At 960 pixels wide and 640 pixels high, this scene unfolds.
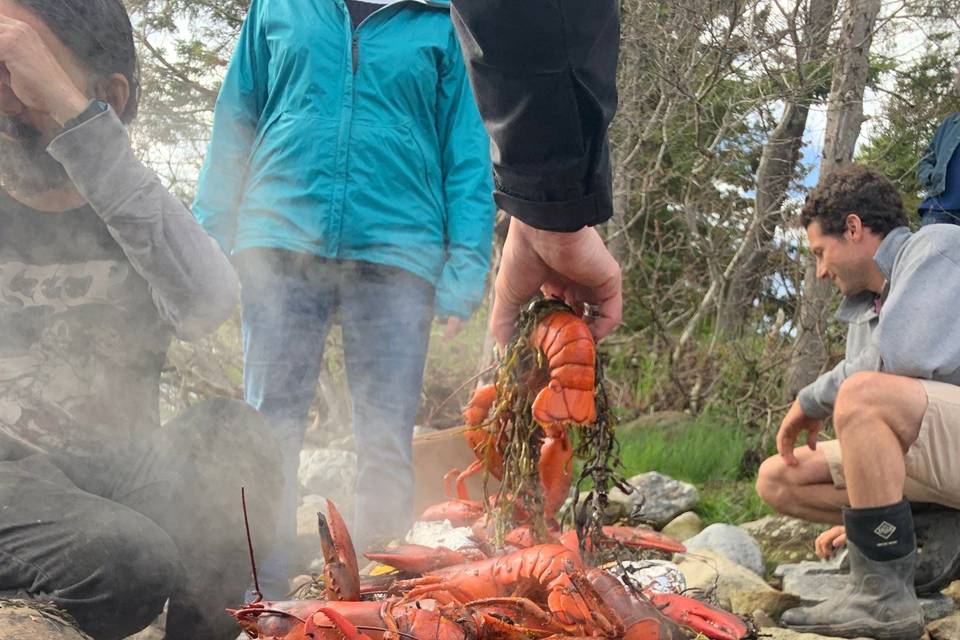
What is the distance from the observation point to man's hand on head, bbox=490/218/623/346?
6.23ft

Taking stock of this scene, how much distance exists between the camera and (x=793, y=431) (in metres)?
5.16

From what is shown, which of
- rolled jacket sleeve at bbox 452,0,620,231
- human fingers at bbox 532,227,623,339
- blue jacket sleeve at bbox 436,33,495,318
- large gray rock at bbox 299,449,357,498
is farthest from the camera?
large gray rock at bbox 299,449,357,498

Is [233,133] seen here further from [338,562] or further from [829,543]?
[829,543]

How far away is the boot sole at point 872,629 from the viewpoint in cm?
411

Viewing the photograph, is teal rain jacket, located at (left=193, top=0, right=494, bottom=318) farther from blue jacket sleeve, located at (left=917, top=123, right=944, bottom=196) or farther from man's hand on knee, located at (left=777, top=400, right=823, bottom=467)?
blue jacket sleeve, located at (left=917, top=123, right=944, bottom=196)

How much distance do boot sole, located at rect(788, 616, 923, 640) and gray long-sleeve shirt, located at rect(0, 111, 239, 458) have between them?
288 cm

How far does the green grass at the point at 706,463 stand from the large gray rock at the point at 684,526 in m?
0.26

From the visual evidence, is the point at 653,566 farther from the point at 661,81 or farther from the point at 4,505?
the point at 661,81

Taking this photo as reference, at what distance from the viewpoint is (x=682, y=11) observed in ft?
21.3

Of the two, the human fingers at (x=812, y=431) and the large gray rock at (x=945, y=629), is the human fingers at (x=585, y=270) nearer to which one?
the large gray rock at (x=945, y=629)

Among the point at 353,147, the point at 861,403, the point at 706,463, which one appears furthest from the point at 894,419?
the point at 353,147

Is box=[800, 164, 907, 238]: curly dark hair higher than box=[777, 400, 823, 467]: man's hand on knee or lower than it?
higher

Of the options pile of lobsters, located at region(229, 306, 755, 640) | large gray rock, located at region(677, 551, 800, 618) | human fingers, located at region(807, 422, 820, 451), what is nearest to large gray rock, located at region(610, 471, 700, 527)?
human fingers, located at region(807, 422, 820, 451)

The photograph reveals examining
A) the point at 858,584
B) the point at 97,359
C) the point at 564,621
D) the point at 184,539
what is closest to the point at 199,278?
the point at 97,359
